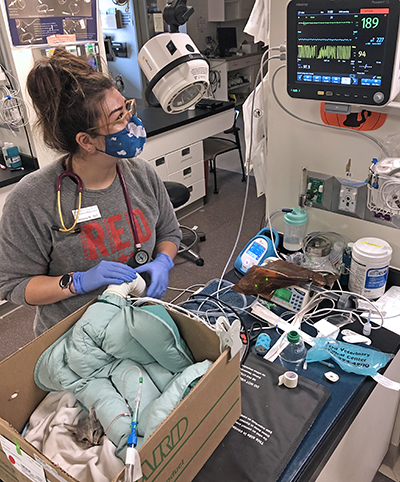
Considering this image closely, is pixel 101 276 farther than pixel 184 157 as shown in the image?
No

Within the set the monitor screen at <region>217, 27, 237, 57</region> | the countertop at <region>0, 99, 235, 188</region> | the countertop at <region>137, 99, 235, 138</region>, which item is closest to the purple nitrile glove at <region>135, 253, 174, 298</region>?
the countertop at <region>0, 99, 235, 188</region>

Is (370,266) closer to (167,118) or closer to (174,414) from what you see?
(174,414)

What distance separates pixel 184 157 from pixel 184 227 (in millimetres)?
599

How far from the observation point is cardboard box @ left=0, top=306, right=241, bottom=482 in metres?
0.67

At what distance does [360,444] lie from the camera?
121cm

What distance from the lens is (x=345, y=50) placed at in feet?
3.66

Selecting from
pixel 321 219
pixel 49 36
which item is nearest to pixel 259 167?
pixel 321 219

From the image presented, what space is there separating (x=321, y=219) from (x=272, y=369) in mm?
689

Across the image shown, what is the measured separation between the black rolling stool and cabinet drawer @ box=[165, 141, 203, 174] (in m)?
0.43

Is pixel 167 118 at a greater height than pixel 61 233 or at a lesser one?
lesser

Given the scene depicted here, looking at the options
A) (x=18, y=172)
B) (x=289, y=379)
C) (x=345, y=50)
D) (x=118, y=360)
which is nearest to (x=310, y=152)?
(x=345, y=50)

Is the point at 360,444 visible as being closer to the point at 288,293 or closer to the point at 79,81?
the point at 288,293

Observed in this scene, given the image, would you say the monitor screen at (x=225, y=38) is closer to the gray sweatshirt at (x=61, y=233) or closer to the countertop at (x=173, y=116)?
the countertop at (x=173, y=116)

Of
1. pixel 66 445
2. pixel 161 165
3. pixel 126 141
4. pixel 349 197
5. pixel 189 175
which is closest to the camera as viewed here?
pixel 66 445
